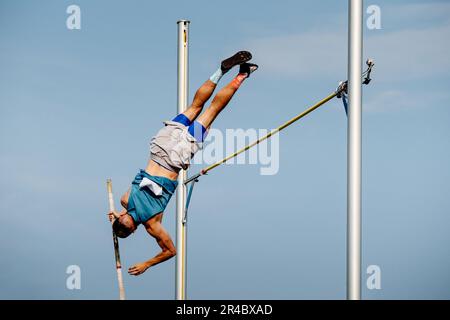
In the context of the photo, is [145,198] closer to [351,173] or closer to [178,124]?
[178,124]

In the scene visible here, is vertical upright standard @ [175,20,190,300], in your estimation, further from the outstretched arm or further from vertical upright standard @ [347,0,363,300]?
vertical upright standard @ [347,0,363,300]

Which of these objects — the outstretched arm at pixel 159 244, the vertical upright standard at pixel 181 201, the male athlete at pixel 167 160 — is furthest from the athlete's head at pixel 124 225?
the vertical upright standard at pixel 181 201

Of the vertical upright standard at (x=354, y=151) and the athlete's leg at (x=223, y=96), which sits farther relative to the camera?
the athlete's leg at (x=223, y=96)

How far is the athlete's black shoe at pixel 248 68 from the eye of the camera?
12.2 meters

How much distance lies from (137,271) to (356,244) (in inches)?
135

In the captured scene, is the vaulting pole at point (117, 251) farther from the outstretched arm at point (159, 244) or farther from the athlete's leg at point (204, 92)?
the athlete's leg at point (204, 92)

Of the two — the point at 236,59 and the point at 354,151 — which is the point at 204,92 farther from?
the point at 354,151

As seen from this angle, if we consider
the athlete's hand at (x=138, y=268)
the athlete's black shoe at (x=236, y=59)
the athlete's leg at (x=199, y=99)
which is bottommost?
the athlete's hand at (x=138, y=268)

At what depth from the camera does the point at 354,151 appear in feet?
34.2

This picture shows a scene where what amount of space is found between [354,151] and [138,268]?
3570 millimetres

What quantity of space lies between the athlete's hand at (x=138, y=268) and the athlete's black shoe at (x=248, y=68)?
2821 millimetres
